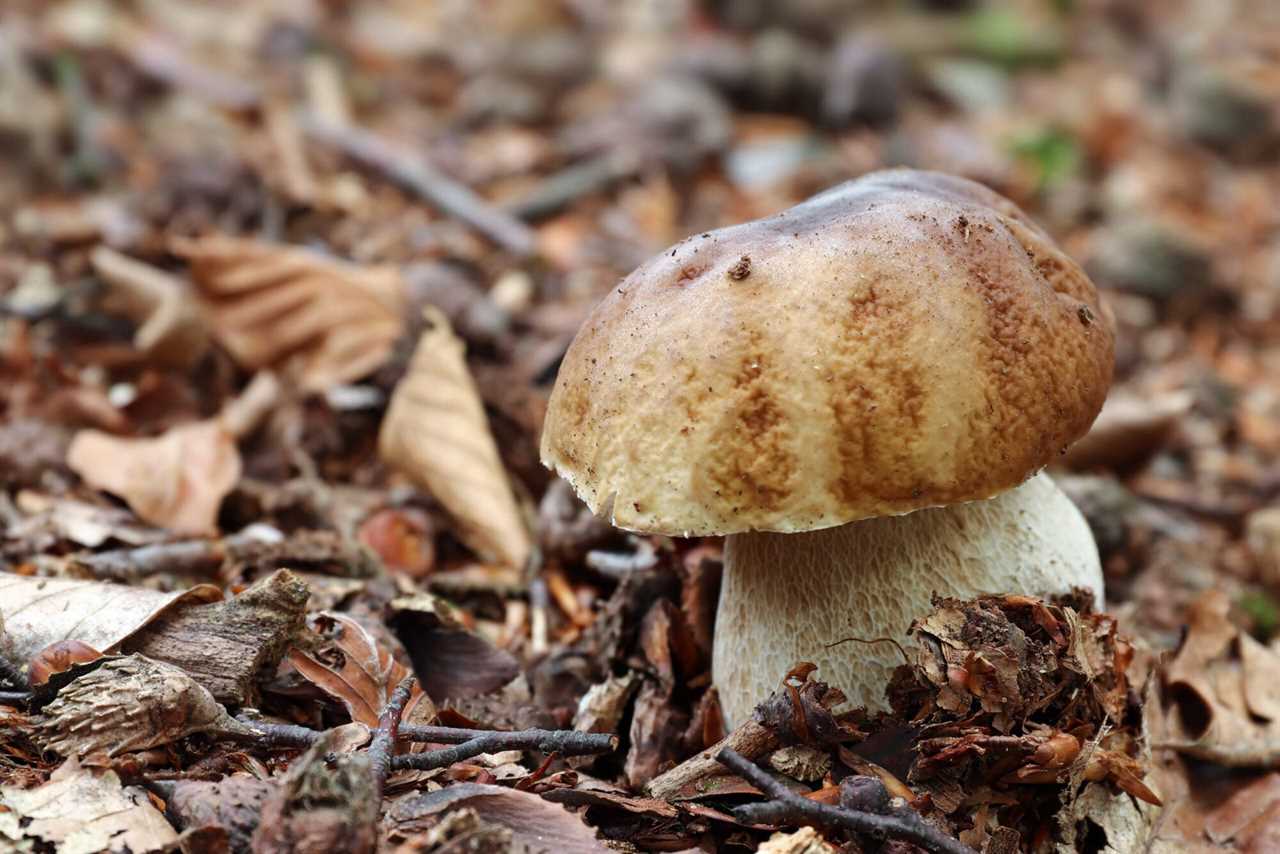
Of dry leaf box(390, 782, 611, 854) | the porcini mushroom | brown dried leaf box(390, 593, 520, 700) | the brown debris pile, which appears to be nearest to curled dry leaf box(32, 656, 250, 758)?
dry leaf box(390, 782, 611, 854)

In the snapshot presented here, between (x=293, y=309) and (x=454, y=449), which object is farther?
(x=293, y=309)

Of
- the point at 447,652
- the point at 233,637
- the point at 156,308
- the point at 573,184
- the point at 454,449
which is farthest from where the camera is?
the point at 573,184

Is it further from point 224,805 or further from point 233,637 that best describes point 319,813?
point 233,637

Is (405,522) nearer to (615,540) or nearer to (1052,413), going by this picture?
(615,540)

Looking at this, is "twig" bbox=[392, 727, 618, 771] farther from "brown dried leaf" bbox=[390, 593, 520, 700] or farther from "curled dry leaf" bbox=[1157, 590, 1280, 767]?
"curled dry leaf" bbox=[1157, 590, 1280, 767]

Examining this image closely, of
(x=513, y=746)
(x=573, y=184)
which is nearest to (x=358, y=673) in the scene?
(x=513, y=746)

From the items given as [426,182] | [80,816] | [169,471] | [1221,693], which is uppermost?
[426,182]

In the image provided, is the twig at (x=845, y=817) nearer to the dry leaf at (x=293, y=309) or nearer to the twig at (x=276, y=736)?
the twig at (x=276, y=736)
